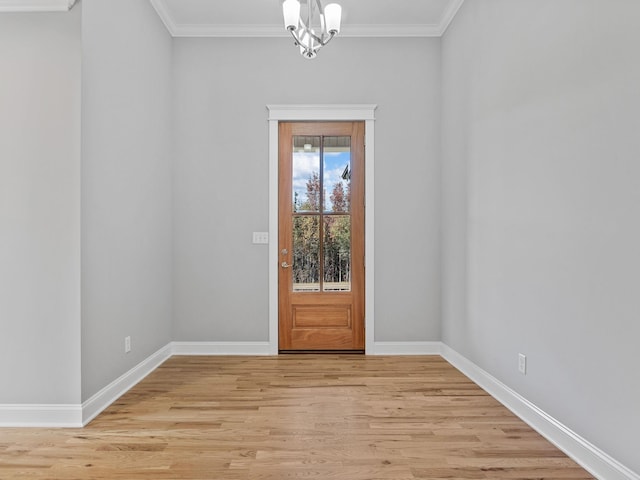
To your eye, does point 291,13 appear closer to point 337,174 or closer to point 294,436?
point 337,174

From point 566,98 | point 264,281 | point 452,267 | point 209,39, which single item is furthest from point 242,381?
point 209,39

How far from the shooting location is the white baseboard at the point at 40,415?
8.04ft

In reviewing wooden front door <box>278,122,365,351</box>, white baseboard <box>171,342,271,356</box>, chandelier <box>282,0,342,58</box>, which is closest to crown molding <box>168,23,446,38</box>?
wooden front door <box>278,122,365,351</box>

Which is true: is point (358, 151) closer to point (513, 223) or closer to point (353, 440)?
point (513, 223)

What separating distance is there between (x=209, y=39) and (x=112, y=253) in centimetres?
240

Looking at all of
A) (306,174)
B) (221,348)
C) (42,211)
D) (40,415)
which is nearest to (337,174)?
(306,174)

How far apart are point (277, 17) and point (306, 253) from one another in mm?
2197

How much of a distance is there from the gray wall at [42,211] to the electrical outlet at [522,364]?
2647mm

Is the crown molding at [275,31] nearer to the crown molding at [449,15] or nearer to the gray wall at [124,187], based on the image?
the crown molding at [449,15]

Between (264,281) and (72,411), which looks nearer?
(72,411)

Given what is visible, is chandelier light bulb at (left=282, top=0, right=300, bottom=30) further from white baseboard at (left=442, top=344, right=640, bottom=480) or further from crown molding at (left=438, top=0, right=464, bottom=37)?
white baseboard at (left=442, top=344, right=640, bottom=480)

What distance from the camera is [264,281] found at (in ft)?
13.4

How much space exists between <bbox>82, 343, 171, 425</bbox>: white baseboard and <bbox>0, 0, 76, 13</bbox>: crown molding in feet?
7.54

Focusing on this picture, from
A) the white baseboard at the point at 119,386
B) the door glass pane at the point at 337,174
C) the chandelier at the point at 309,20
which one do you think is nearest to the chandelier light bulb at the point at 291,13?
the chandelier at the point at 309,20
